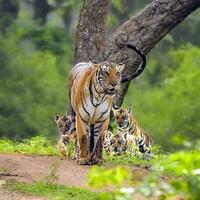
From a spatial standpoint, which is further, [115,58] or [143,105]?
[143,105]

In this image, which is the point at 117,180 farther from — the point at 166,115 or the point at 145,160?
the point at 166,115

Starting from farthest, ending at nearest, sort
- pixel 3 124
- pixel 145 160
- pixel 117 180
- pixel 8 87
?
1. pixel 8 87
2. pixel 3 124
3. pixel 145 160
4. pixel 117 180

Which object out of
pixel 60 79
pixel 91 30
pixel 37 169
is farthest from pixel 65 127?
pixel 60 79

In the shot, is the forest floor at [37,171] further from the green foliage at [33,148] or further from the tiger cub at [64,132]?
the green foliage at [33,148]

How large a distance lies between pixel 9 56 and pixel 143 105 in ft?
15.2

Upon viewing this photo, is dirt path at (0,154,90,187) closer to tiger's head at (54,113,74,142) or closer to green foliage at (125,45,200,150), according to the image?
tiger's head at (54,113,74,142)

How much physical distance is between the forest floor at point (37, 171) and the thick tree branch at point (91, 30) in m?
2.89

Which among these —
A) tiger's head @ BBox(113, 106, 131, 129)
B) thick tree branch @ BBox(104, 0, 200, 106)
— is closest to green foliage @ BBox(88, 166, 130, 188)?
tiger's head @ BBox(113, 106, 131, 129)

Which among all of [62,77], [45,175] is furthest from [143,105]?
[45,175]

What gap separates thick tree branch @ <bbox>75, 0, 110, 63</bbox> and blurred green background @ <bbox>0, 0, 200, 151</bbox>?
9688 mm

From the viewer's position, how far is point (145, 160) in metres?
10.8

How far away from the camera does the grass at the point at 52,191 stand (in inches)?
301

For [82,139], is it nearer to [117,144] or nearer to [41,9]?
[117,144]

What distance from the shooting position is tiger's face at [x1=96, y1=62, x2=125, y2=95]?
9352 millimetres
